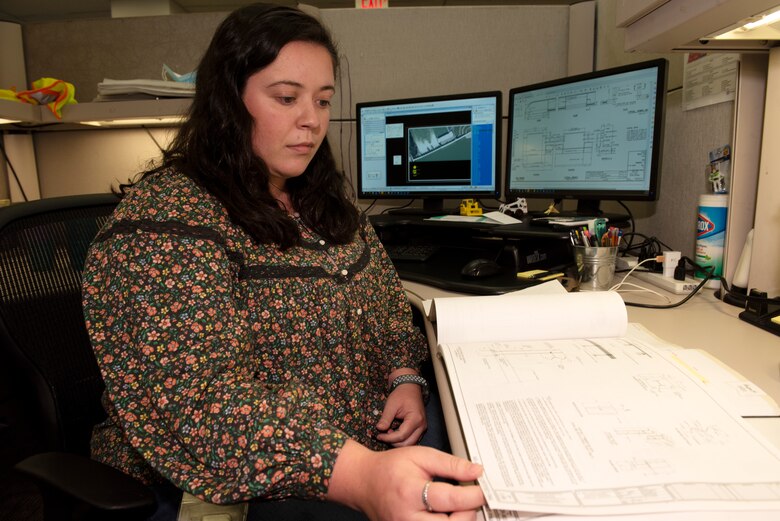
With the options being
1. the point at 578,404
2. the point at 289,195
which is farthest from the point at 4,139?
the point at 578,404

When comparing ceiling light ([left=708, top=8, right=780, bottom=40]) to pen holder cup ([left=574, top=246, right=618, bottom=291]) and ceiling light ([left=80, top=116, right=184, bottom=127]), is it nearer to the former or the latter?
pen holder cup ([left=574, top=246, right=618, bottom=291])

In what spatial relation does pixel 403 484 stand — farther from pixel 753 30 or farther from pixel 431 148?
pixel 431 148

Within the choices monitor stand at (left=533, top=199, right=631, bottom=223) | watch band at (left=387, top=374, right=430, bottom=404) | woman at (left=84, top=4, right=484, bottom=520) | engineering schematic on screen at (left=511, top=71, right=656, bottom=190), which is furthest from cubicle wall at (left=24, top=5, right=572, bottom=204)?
watch band at (left=387, top=374, right=430, bottom=404)

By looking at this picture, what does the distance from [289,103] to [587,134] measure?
0.80 meters

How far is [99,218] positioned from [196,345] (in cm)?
42

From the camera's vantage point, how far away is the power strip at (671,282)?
100 centimetres

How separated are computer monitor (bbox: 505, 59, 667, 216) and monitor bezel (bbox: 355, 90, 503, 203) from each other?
35 millimetres

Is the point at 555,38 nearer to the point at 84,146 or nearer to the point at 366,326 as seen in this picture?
the point at 366,326

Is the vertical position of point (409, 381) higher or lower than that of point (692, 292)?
lower

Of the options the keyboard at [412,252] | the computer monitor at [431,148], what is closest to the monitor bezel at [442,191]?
the computer monitor at [431,148]

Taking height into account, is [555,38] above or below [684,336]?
above

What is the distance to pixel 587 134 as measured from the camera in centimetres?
127

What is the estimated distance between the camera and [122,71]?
1.83m

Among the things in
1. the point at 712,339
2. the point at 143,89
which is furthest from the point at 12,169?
the point at 712,339
